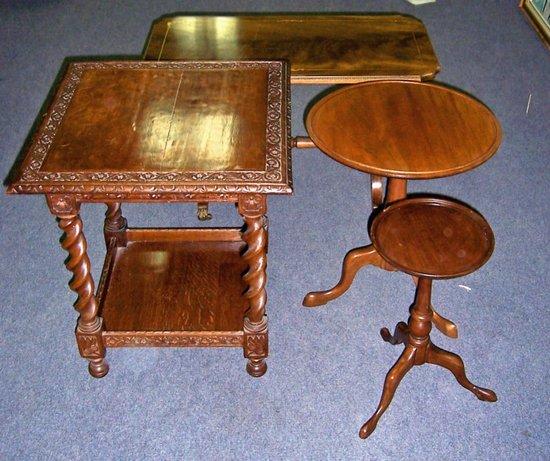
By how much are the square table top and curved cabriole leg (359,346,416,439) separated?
32.3 inches

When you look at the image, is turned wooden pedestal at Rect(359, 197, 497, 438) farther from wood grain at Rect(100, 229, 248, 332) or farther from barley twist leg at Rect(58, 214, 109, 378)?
barley twist leg at Rect(58, 214, 109, 378)

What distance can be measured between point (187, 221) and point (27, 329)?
92 cm

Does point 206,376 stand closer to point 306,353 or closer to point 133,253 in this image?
point 306,353

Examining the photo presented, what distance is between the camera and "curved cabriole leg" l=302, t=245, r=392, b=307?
2.83 metres

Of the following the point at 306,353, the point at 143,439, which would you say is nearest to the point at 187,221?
the point at 306,353

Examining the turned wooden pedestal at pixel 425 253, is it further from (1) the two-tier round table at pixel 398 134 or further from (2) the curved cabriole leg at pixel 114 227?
(2) the curved cabriole leg at pixel 114 227

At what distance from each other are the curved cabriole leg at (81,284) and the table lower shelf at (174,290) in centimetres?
6

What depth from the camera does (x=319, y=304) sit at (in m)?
2.91

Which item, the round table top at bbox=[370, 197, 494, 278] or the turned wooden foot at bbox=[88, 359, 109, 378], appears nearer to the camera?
the round table top at bbox=[370, 197, 494, 278]

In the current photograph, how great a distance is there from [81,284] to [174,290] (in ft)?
1.44

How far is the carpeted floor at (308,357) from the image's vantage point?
2426mm

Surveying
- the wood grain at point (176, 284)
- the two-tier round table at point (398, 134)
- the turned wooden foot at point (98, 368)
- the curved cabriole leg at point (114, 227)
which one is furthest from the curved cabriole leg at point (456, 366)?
the curved cabriole leg at point (114, 227)

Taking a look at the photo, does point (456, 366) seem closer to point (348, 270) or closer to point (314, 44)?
point (348, 270)

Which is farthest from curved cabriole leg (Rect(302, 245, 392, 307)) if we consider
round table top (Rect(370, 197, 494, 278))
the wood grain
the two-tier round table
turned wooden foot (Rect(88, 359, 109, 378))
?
turned wooden foot (Rect(88, 359, 109, 378))
